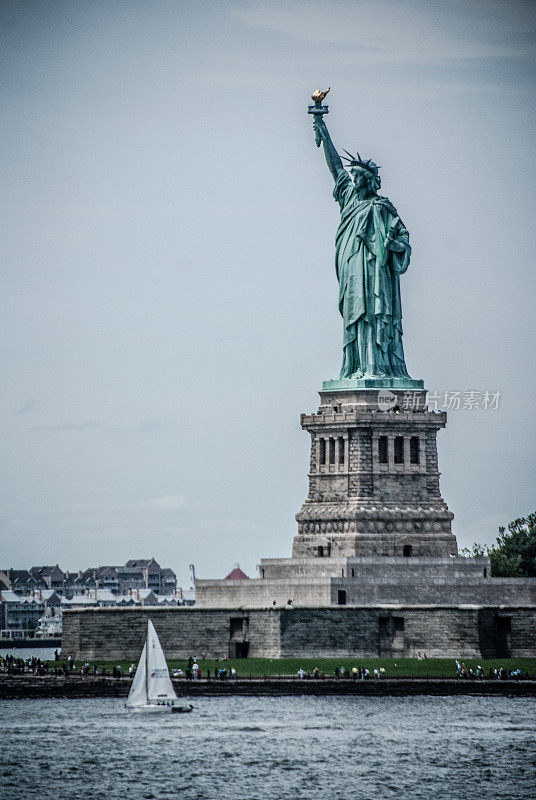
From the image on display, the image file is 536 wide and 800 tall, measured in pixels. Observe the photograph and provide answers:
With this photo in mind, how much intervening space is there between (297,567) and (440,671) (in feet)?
31.6

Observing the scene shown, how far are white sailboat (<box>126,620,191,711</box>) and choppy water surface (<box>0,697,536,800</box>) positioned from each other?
634mm

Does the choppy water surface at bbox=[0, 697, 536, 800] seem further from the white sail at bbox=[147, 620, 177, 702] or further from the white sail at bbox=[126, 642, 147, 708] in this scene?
the white sail at bbox=[147, 620, 177, 702]

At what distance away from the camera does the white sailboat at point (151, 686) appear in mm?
91688

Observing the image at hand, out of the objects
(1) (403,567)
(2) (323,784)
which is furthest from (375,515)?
(2) (323,784)

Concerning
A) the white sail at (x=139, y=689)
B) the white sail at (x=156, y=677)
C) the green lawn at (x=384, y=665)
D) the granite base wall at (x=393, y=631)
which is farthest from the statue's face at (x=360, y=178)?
the white sail at (x=139, y=689)

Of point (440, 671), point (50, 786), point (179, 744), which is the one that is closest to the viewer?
point (50, 786)

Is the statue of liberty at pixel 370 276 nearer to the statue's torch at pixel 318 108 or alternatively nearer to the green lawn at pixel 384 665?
the statue's torch at pixel 318 108

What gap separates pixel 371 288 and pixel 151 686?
2420cm

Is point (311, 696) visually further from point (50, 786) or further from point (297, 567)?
point (50, 786)

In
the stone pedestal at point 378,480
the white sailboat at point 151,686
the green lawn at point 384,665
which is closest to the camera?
the white sailboat at point 151,686

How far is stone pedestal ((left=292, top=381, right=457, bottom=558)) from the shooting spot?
338 feet

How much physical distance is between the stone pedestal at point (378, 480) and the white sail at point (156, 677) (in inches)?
536

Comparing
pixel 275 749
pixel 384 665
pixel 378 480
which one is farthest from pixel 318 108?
pixel 275 749

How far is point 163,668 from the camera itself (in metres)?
92.4
